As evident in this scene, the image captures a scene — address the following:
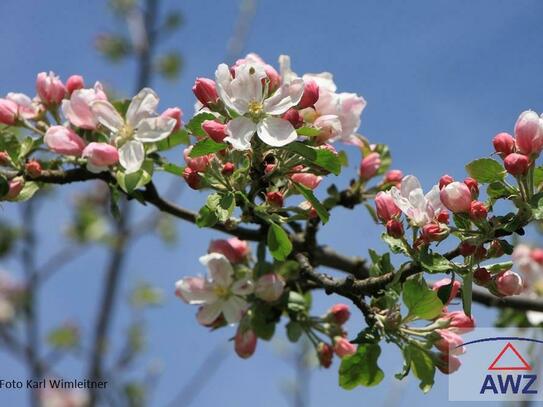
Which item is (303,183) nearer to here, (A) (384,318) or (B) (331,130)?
(B) (331,130)

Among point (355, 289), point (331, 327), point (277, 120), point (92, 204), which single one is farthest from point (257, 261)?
point (92, 204)

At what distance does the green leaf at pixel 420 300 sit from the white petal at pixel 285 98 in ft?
1.22

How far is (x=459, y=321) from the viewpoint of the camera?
4.79 ft

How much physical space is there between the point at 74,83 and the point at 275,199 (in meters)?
0.61

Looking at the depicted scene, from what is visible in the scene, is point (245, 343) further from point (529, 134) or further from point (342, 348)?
point (529, 134)

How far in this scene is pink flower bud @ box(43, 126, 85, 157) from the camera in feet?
5.00

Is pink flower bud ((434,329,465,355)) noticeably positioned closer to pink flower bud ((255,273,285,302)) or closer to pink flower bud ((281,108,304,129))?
pink flower bud ((255,273,285,302))

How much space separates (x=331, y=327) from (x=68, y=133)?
708 millimetres

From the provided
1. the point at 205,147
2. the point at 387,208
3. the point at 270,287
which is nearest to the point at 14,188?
the point at 205,147

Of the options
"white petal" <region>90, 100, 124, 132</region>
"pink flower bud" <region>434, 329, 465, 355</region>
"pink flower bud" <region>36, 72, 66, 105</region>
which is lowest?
"pink flower bud" <region>434, 329, 465, 355</region>

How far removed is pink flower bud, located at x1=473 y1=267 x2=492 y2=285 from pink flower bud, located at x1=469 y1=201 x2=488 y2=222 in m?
0.10

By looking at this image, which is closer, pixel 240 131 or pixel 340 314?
pixel 240 131

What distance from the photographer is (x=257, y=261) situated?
1.68m

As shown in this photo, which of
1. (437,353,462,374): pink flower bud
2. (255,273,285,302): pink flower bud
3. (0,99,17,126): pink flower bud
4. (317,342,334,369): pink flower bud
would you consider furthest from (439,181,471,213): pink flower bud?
(0,99,17,126): pink flower bud
